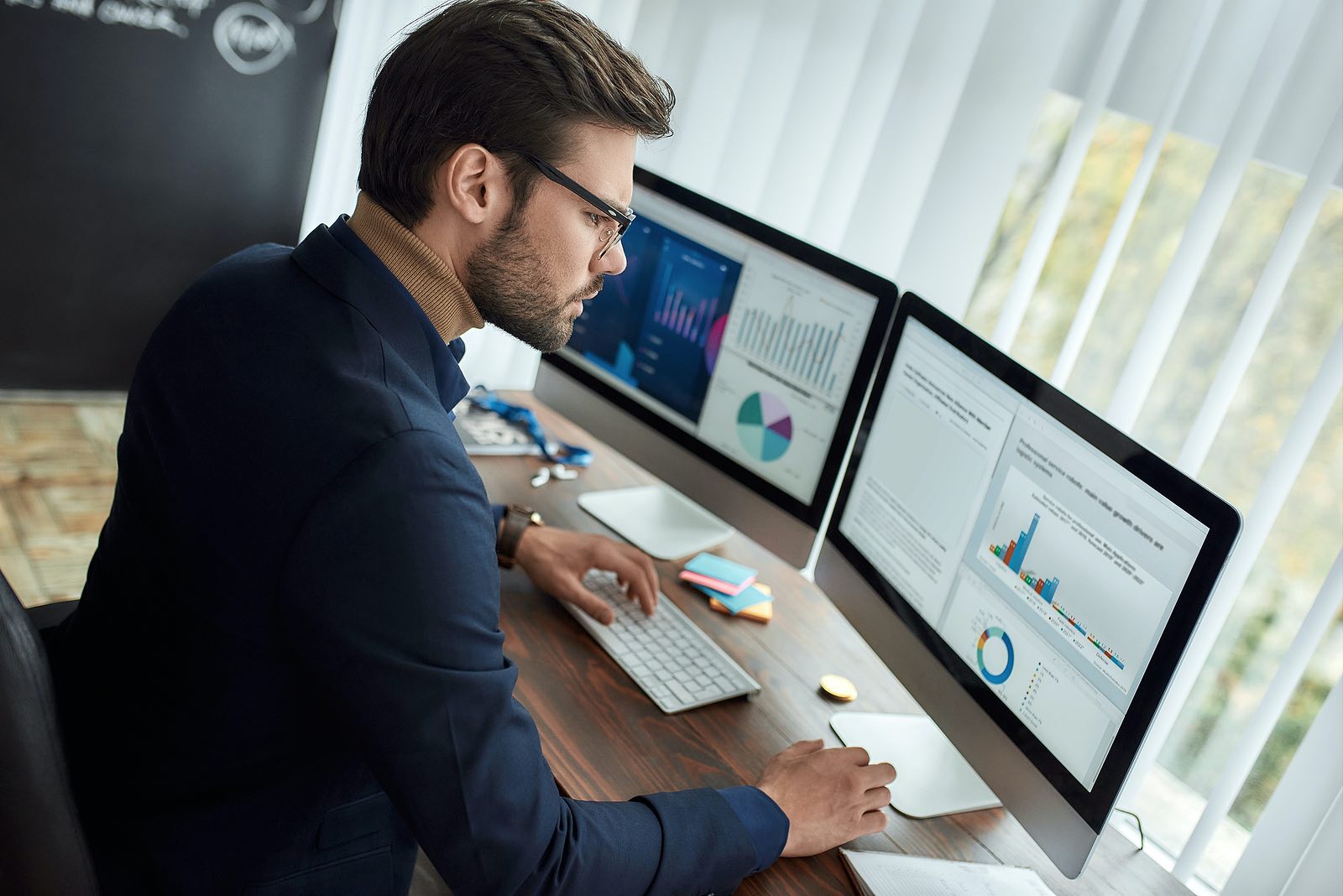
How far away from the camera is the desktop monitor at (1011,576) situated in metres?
0.97

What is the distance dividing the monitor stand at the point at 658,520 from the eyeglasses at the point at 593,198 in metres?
0.61

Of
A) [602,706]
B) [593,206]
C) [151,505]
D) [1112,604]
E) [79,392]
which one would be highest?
[593,206]

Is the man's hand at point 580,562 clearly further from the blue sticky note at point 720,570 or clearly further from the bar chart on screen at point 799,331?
the bar chart on screen at point 799,331

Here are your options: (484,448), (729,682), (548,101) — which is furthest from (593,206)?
(484,448)

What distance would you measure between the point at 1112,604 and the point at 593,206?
0.63 metres

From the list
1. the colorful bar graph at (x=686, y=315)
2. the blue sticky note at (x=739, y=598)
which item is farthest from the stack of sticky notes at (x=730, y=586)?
the colorful bar graph at (x=686, y=315)

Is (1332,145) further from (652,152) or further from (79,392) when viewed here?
(79,392)

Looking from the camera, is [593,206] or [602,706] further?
[602,706]

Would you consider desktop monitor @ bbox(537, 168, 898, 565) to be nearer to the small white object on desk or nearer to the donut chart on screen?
the donut chart on screen

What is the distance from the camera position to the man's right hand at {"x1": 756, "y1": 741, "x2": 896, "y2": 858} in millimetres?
1113

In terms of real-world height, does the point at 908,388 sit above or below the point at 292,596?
above

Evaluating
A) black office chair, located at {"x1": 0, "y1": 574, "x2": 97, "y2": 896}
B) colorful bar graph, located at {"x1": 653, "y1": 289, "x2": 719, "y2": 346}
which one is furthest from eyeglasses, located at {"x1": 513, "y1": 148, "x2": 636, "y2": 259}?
black office chair, located at {"x1": 0, "y1": 574, "x2": 97, "y2": 896}

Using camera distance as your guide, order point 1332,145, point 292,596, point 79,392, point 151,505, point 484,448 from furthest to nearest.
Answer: point 79,392, point 484,448, point 1332,145, point 151,505, point 292,596

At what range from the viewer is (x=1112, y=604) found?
1.00 meters
